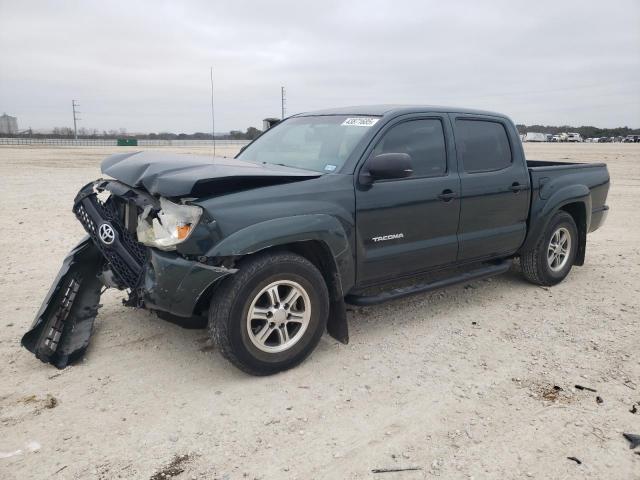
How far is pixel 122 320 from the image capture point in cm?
441

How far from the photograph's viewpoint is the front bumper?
126 inches

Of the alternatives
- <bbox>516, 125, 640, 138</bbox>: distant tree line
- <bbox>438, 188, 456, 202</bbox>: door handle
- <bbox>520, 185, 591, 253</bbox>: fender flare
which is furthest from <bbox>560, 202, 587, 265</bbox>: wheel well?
<bbox>516, 125, 640, 138</bbox>: distant tree line

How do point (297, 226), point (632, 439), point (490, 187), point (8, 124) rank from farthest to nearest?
1. point (8, 124)
2. point (490, 187)
3. point (297, 226)
4. point (632, 439)

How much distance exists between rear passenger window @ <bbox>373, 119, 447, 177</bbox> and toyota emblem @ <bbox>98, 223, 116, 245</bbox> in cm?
208

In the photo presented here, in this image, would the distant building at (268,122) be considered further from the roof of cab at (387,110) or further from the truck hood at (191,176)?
the truck hood at (191,176)

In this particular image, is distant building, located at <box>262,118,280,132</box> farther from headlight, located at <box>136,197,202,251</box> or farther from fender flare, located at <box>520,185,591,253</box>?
fender flare, located at <box>520,185,591,253</box>

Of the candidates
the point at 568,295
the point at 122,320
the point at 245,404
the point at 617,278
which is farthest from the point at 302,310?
the point at 617,278

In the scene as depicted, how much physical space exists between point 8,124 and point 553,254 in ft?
367

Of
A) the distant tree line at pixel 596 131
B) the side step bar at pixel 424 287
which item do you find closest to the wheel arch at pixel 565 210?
the side step bar at pixel 424 287

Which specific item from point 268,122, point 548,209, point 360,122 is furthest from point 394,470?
point 268,122

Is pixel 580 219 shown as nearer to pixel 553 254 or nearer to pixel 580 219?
pixel 580 219

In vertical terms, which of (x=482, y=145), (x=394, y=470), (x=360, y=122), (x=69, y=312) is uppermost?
(x=360, y=122)

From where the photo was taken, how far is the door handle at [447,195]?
4330mm

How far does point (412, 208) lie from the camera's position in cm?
413
